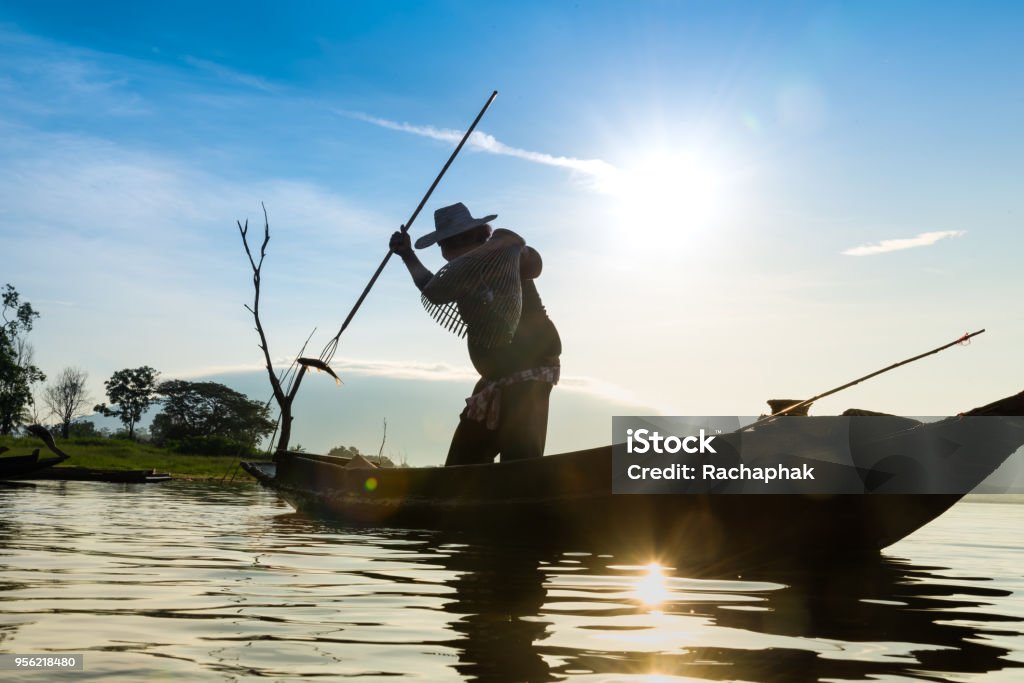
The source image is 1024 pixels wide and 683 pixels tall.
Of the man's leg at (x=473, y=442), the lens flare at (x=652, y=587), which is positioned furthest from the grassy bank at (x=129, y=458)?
the lens flare at (x=652, y=587)

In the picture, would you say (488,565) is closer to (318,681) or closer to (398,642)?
(398,642)

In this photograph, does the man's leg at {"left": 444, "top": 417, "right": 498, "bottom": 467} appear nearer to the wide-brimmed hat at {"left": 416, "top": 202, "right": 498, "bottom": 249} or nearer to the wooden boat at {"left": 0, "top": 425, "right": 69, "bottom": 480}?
the wide-brimmed hat at {"left": 416, "top": 202, "right": 498, "bottom": 249}

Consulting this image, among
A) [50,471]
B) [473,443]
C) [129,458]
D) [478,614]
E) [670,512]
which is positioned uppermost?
[129,458]

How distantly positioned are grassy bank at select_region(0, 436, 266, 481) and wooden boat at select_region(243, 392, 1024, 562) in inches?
871

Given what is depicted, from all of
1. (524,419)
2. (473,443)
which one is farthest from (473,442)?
(524,419)

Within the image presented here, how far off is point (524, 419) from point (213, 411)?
238ft

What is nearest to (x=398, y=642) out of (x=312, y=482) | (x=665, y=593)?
(x=665, y=593)

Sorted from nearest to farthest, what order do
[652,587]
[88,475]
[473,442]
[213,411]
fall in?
[652,587] → [473,442] → [88,475] → [213,411]

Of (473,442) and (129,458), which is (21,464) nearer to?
(473,442)

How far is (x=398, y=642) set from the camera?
345 centimetres

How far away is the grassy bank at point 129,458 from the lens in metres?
29.2

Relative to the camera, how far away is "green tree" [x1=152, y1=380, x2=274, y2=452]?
7212cm

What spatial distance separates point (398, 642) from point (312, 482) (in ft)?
24.5

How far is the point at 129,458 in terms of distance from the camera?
34812mm
